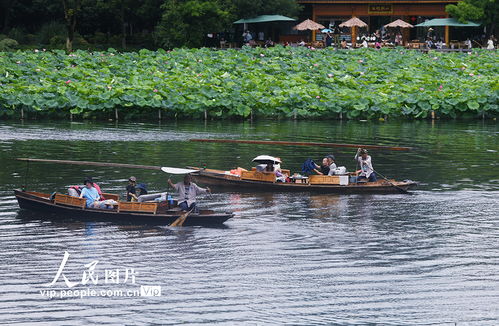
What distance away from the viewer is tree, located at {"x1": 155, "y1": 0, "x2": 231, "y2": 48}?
2881 inches

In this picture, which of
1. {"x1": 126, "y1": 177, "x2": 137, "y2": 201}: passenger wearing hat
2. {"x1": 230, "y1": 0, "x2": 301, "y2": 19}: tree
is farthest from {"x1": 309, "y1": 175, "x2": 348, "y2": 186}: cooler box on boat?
{"x1": 230, "y1": 0, "x2": 301, "y2": 19}: tree

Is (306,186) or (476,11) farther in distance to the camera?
(476,11)

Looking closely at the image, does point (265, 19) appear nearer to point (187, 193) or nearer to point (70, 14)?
point (70, 14)

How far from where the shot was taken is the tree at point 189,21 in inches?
2881

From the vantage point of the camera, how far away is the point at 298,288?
23.6 meters

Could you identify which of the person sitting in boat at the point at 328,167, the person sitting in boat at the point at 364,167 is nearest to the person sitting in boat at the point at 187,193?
the person sitting in boat at the point at 328,167

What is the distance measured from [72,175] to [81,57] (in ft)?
104

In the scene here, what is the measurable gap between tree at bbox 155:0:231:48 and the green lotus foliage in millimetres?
3539

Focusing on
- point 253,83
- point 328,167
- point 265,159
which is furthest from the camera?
point 253,83

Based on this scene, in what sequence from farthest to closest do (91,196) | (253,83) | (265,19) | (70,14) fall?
(265,19), (70,14), (253,83), (91,196)

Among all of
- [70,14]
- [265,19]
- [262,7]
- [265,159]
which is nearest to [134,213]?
[265,159]

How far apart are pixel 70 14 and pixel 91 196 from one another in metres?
44.9

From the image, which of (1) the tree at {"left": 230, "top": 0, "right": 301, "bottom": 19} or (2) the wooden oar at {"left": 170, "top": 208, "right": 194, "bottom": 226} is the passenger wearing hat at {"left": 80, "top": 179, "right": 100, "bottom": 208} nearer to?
(2) the wooden oar at {"left": 170, "top": 208, "right": 194, "bottom": 226}

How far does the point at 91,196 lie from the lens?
3012cm
